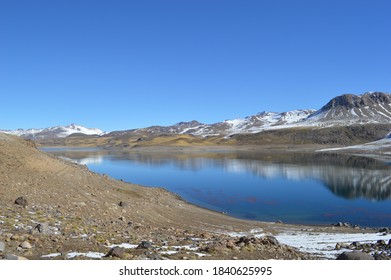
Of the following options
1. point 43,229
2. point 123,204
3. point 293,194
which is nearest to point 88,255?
point 43,229


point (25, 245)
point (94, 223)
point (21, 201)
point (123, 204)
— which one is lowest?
Answer: point (123, 204)

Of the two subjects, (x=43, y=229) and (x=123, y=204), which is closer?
(x=43, y=229)

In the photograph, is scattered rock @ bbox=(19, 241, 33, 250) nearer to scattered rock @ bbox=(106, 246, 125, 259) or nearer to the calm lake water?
scattered rock @ bbox=(106, 246, 125, 259)

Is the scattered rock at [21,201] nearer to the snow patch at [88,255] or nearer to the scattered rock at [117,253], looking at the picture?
the snow patch at [88,255]

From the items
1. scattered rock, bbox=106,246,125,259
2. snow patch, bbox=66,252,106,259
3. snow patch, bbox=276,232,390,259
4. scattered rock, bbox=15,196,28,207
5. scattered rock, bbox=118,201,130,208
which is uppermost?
scattered rock, bbox=15,196,28,207

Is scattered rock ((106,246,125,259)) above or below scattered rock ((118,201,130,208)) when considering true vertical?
above

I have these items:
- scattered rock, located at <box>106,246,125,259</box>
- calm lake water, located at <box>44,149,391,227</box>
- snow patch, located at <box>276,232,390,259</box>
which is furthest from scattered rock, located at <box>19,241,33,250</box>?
calm lake water, located at <box>44,149,391,227</box>

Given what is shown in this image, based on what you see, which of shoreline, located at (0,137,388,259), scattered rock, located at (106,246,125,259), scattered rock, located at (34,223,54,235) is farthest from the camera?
scattered rock, located at (34,223,54,235)

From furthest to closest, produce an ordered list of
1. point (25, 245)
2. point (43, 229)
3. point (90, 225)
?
point (90, 225) → point (43, 229) → point (25, 245)

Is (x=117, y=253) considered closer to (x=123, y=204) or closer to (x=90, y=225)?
(x=90, y=225)

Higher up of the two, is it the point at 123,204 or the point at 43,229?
the point at 43,229
